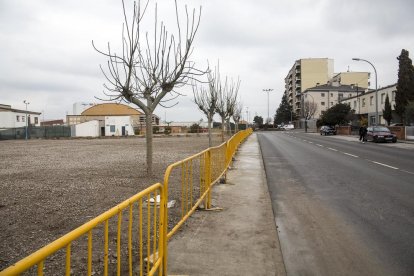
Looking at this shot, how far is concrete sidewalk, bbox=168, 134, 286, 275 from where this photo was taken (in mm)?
4246

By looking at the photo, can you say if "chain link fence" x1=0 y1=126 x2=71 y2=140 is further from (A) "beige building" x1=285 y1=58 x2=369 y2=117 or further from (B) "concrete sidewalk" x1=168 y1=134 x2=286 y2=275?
(A) "beige building" x1=285 y1=58 x2=369 y2=117

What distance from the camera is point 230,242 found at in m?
5.14

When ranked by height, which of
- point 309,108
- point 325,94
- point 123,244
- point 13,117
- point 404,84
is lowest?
point 123,244

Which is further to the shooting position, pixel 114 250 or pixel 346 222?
pixel 346 222

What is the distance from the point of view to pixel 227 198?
8.22 m

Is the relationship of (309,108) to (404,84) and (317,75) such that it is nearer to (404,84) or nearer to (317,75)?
(317,75)

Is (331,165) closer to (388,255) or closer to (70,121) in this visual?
(388,255)

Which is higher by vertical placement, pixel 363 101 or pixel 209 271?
pixel 363 101

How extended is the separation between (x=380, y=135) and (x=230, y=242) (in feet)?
100

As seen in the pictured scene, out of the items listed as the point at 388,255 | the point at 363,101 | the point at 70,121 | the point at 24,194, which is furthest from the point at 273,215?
the point at 70,121

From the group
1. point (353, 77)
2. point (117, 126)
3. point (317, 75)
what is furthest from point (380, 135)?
point (317, 75)

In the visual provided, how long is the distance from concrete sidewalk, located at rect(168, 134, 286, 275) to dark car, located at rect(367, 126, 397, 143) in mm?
27310

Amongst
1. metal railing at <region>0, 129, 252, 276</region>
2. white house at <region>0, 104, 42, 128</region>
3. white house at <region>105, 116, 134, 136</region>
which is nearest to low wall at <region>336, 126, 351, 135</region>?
white house at <region>105, 116, 134, 136</region>

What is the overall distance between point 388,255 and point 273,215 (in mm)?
2411
